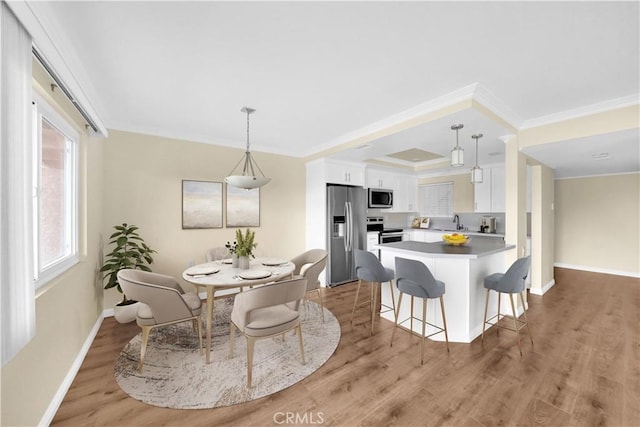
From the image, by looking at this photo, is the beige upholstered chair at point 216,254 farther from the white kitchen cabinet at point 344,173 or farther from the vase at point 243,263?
the white kitchen cabinet at point 344,173

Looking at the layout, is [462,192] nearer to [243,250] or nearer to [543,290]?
[543,290]

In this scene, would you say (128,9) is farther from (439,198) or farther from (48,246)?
(439,198)

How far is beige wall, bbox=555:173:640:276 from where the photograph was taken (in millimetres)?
5320

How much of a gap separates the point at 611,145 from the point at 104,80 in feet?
18.4

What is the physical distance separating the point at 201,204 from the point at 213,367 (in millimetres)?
2446

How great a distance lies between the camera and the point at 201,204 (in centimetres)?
402

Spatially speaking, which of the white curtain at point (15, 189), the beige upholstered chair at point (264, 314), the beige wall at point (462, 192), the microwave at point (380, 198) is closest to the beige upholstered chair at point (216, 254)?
the beige upholstered chair at point (264, 314)

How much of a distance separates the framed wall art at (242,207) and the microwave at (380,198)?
2.39m

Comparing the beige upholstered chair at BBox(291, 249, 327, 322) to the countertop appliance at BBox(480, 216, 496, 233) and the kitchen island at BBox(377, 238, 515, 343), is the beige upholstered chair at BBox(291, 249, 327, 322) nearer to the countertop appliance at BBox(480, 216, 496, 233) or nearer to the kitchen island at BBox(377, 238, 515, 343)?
the kitchen island at BBox(377, 238, 515, 343)

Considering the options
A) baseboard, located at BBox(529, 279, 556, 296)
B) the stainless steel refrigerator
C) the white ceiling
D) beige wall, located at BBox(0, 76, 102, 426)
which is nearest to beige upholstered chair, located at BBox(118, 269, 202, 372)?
beige wall, located at BBox(0, 76, 102, 426)

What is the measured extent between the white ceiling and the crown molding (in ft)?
0.11

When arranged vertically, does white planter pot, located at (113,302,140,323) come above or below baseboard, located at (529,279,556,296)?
above

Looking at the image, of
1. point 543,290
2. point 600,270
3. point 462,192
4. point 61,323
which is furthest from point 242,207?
point 600,270

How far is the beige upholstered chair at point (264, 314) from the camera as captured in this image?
207cm
